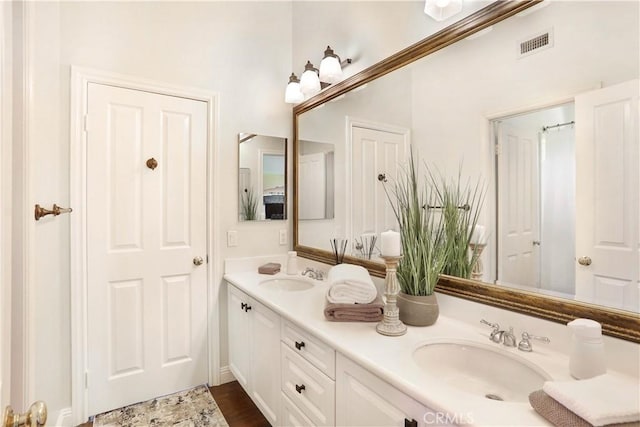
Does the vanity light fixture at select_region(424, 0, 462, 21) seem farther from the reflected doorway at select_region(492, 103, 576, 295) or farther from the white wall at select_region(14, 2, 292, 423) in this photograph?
the white wall at select_region(14, 2, 292, 423)

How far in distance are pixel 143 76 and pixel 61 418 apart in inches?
79.5

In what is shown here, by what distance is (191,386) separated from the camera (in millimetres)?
2182

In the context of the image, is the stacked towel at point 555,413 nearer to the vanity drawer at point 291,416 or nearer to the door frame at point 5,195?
the vanity drawer at point 291,416

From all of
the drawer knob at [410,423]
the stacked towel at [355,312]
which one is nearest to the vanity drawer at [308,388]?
the stacked towel at [355,312]

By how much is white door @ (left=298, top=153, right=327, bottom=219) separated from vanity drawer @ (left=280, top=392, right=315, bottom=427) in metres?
→ 1.13

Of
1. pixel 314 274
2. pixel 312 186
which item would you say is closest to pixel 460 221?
pixel 314 274

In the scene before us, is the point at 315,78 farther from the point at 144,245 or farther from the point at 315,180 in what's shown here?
the point at 144,245

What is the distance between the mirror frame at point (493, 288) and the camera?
0.93 meters

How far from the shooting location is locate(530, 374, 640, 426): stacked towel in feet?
2.13

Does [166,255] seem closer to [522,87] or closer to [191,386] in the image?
[191,386]

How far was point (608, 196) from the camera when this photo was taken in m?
0.98

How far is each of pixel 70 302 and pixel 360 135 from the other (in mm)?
1891

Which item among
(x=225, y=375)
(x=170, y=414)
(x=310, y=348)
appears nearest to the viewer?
(x=310, y=348)

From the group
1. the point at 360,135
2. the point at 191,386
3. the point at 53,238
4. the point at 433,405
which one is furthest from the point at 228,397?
the point at 360,135
